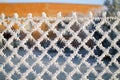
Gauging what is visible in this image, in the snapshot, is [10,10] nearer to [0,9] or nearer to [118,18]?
[0,9]

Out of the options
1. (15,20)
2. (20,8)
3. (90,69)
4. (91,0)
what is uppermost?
(20,8)

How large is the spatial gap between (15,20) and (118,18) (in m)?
1.21

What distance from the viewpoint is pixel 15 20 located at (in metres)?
3.30

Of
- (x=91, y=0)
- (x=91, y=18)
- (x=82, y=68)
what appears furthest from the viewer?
(x=91, y=0)

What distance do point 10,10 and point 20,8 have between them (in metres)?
0.38

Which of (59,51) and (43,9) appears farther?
(43,9)

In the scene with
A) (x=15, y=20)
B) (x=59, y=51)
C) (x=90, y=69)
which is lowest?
(x=90, y=69)

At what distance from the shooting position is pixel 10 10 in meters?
9.79

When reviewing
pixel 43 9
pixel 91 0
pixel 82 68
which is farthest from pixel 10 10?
pixel 82 68

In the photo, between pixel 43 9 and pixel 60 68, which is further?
pixel 43 9

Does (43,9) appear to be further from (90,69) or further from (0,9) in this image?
(90,69)

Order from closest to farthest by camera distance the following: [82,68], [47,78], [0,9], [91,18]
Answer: [91,18] < [47,78] < [82,68] < [0,9]

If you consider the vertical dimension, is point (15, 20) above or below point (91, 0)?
below

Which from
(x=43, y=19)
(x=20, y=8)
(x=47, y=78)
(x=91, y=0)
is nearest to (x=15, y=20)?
(x=43, y=19)
